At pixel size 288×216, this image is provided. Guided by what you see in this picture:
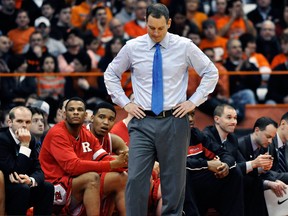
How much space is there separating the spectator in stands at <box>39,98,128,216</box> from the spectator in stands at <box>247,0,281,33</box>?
7.18 metres

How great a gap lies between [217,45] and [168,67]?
7411 millimetres

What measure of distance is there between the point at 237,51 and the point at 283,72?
1200mm

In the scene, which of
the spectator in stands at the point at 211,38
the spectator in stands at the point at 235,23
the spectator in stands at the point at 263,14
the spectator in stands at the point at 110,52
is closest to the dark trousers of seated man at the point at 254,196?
the spectator in stands at the point at 110,52

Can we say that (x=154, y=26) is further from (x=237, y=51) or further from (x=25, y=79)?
(x=237, y=51)

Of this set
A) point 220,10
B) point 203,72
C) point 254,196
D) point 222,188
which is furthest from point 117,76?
point 220,10

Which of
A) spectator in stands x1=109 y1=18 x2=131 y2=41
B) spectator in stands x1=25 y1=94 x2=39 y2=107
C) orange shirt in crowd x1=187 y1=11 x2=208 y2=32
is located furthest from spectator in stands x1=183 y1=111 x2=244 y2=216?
orange shirt in crowd x1=187 y1=11 x2=208 y2=32

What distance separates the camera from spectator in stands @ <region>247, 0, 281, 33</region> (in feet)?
58.0

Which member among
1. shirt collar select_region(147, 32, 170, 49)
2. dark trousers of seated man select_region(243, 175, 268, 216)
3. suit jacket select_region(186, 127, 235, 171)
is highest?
shirt collar select_region(147, 32, 170, 49)

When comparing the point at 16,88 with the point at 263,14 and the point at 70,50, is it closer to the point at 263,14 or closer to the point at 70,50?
the point at 70,50

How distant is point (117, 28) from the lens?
53.8 feet

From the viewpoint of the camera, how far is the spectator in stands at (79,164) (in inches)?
421

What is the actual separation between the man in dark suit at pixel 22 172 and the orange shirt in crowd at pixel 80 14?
639 centimetres

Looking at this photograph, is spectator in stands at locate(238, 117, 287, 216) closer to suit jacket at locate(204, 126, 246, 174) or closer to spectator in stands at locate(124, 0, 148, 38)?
suit jacket at locate(204, 126, 246, 174)

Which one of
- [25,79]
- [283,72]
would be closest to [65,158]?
[25,79]
